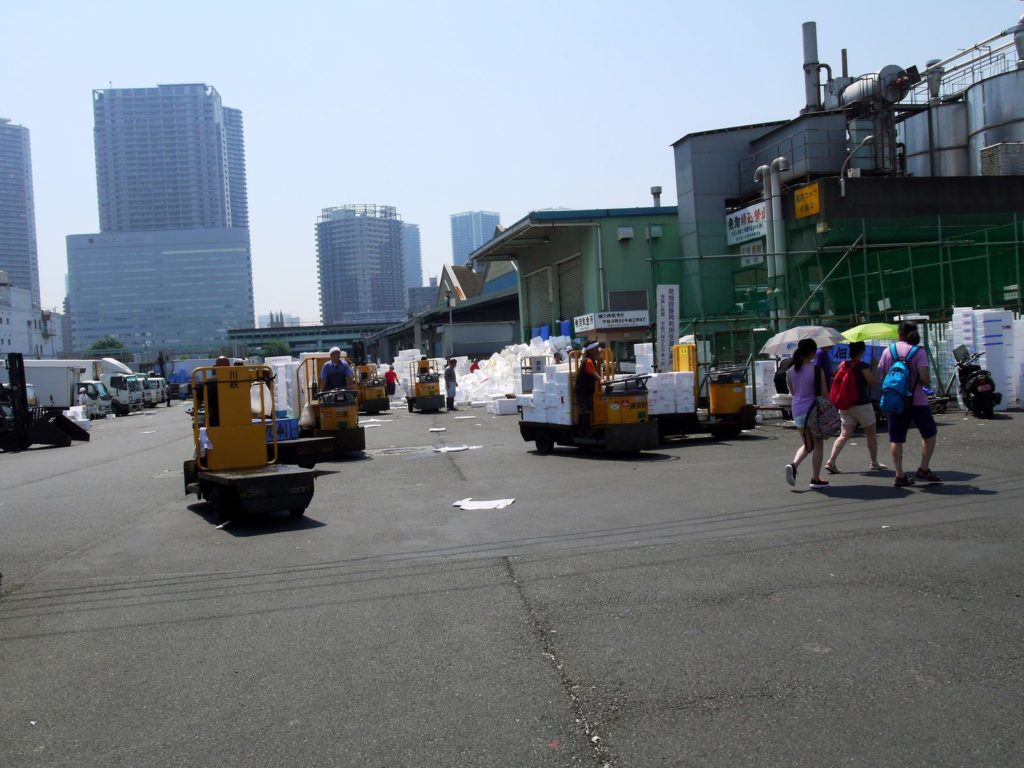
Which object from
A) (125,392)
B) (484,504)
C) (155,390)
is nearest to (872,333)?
(484,504)

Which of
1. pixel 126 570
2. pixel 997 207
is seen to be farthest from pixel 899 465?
pixel 997 207

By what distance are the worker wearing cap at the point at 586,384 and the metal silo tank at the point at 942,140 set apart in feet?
104

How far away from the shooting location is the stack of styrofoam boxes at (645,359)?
2408cm

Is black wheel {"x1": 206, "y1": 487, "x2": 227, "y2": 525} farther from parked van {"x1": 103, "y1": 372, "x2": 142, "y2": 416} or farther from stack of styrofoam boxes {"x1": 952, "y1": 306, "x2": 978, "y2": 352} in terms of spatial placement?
→ parked van {"x1": 103, "y1": 372, "x2": 142, "y2": 416}

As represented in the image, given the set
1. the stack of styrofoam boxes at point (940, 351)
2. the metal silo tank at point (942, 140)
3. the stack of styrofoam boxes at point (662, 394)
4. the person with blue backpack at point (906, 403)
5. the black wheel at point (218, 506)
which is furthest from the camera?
the metal silo tank at point (942, 140)

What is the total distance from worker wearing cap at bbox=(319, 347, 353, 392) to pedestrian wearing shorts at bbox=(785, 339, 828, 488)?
36.1ft

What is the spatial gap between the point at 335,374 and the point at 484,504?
9.59m

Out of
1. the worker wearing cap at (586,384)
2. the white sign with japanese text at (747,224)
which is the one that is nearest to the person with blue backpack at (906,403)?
the worker wearing cap at (586,384)

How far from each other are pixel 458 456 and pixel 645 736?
13.2m

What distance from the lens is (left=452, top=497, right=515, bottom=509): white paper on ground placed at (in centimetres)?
1067

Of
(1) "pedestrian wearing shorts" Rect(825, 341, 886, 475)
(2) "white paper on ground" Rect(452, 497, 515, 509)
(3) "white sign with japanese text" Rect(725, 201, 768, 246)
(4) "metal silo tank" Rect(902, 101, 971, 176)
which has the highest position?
(4) "metal silo tank" Rect(902, 101, 971, 176)

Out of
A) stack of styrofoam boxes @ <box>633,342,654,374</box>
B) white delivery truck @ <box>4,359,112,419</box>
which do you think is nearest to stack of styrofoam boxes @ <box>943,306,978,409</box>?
stack of styrofoam boxes @ <box>633,342,654,374</box>

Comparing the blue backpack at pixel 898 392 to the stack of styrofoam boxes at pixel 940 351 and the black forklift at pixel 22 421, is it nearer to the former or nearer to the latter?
the stack of styrofoam boxes at pixel 940 351

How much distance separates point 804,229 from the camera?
34031mm
